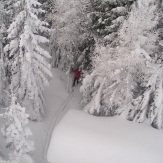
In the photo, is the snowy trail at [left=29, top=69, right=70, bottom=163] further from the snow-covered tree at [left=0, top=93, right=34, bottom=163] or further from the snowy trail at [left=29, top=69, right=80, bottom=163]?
the snow-covered tree at [left=0, top=93, right=34, bottom=163]

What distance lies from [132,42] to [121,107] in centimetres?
502

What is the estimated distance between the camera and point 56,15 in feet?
66.6

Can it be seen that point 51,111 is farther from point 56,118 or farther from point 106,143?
point 106,143

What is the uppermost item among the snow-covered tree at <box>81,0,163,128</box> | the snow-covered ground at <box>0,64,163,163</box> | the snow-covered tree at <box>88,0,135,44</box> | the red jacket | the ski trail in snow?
the snow-covered tree at <box>88,0,135,44</box>

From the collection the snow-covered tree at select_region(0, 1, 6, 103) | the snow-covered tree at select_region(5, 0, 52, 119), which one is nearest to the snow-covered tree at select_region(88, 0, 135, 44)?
the snow-covered tree at select_region(5, 0, 52, 119)

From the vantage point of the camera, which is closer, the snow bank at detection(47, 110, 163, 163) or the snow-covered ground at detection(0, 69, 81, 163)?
the snow bank at detection(47, 110, 163, 163)

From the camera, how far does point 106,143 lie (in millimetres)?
12305

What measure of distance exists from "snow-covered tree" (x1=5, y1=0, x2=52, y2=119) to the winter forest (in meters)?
0.07

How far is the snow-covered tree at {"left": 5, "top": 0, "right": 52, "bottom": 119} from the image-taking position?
13.4 meters

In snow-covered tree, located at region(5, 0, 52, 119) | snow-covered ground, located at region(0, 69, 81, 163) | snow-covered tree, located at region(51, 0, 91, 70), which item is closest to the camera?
snow-covered tree, located at region(5, 0, 52, 119)

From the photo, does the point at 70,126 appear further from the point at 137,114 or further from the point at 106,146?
the point at 137,114

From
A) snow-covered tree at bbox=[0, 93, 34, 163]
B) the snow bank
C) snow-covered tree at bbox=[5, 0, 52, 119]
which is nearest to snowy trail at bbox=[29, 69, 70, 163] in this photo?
snow-covered tree at bbox=[5, 0, 52, 119]

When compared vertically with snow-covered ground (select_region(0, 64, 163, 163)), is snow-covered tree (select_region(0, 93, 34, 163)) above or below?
above

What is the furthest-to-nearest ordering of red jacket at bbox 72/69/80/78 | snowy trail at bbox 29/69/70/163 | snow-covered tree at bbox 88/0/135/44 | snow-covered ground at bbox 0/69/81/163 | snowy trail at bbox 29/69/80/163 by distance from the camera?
red jacket at bbox 72/69/80/78 → snow-covered tree at bbox 88/0/135/44 → snowy trail at bbox 29/69/80/163 → snowy trail at bbox 29/69/70/163 → snow-covered ground at bbox 0/69/81/163
